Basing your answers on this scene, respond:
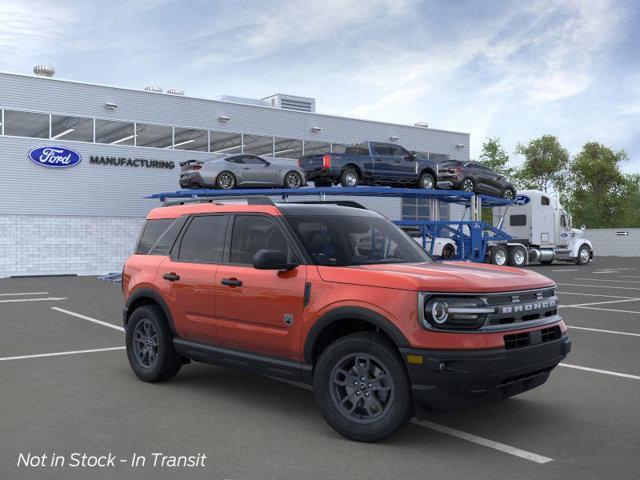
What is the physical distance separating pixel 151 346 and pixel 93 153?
23.3 meters

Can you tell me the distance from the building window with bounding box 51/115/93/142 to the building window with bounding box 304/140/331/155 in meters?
10.8

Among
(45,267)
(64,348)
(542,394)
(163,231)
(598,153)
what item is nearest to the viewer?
(542,394)

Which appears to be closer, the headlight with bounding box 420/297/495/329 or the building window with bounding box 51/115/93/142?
the headlight with bounding box 420/297/495/329

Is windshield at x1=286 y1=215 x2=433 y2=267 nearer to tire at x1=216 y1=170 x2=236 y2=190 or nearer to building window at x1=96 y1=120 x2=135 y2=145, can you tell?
tire at x1=216 y1=170 x2=236 y2=190

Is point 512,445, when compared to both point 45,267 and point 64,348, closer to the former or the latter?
point 64,348

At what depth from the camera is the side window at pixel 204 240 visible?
6.41 metres

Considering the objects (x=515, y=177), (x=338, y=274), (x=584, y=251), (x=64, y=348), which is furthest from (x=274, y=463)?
(x=515, y=177)

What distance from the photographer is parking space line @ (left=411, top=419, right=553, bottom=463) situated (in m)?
4.58

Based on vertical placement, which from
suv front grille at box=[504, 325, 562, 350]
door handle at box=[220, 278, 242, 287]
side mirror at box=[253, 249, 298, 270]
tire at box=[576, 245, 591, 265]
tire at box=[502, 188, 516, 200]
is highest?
tire at box=[502, 188, 516, 200]

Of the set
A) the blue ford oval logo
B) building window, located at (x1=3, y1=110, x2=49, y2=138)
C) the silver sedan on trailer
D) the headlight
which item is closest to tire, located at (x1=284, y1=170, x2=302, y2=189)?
the silver sedan on trailer

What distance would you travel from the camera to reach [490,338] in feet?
15.5

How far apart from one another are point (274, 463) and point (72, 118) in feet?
86.3

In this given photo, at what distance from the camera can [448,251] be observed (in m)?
26.3

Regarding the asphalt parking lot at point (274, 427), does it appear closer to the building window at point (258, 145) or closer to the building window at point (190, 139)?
the building window at point (190, 139)
